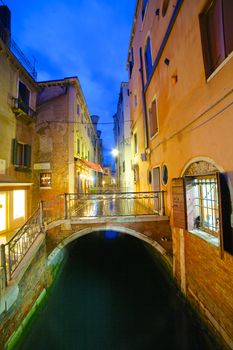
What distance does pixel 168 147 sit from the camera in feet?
24.1

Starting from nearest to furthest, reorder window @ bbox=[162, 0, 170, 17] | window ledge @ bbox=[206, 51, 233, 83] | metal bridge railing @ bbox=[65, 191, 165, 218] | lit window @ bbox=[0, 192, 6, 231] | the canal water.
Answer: window ledge @ bbox=[206, 51, 233, 83] → the canal water → window @ bbox=[162, 0, 170, 17] → metal bridge railing @ bbox=[65, 191, 165, 218] → lit window @ bbox=[0, 192, 6, 231]

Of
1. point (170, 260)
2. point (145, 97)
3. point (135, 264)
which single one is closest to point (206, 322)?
point (170, 260)

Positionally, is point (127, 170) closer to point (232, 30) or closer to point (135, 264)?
point (135, 264)

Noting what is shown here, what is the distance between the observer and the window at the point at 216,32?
12.8 ft

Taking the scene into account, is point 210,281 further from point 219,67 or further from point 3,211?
point 3,211

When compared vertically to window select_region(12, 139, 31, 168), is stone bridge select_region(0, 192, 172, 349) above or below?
below

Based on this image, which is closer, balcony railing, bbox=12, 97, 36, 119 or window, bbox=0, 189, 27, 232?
window, bbox=0, 189, 27, 232

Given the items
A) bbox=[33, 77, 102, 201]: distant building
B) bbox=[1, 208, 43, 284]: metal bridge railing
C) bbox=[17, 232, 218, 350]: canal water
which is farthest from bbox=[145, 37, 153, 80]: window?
bbox=[17, 232, 218, 350]: canal water

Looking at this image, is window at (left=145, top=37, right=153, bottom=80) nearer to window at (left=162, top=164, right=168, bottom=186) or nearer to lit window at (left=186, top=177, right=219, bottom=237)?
window at (left=162, top=164, right=168, bottom=186)

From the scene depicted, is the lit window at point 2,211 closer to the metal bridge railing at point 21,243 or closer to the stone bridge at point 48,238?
the stone bridge at point 48,238

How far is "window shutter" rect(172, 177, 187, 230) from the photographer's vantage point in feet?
19.1

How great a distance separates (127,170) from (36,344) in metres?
15.5

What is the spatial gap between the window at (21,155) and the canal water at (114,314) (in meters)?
6.49

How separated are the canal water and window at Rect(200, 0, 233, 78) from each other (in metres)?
7.09
